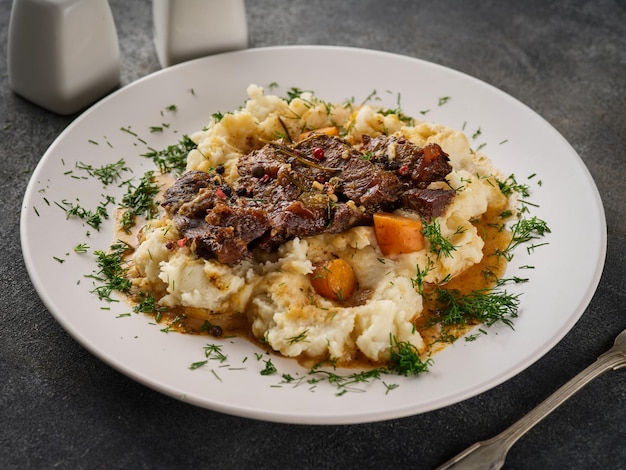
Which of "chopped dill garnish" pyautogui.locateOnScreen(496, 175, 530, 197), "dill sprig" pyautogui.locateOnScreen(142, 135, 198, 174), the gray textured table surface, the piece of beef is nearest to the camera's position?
the gray textured table surface

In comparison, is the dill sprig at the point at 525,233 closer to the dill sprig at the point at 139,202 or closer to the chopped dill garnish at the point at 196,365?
the chopped dill garnish at the point at 196,365

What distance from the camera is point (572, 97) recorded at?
902 cm

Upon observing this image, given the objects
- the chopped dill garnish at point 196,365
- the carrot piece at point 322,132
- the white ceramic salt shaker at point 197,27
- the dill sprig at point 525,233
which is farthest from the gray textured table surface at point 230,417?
the carrot piece at point 322,132

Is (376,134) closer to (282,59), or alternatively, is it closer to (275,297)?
(282,59)

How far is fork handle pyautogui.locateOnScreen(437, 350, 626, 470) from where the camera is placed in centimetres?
508

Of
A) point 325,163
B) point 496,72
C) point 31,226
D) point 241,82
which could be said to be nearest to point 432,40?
point 496,72

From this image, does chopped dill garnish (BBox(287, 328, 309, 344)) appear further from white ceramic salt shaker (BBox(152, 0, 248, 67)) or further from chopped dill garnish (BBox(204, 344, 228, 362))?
white ceramic salt shaker (BBox(152, 0, 248, 67))

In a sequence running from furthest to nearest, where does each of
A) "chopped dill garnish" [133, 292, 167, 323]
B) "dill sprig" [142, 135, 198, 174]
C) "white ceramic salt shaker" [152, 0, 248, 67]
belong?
"white ceramic salt shaker" [152, 0, 248, 67] < "dill sprig" [142, 135, 198, 174] < "chopped dill garnish" [133, 292, 167, 323]

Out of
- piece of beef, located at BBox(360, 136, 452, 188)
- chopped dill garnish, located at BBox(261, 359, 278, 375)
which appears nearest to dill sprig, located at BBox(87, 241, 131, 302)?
chopped dill garnish, located at BBox(261, 359, 278, 375)

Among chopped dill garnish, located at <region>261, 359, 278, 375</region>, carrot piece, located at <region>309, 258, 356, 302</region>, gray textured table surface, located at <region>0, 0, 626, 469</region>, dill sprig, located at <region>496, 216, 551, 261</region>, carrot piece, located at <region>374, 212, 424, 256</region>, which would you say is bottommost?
gray textured table surface, located at <region>0, 0, 626, 469</region>

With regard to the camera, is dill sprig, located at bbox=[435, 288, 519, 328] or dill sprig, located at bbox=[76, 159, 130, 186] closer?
dill sprig, located at bbox=[435, 288, 519, 328]

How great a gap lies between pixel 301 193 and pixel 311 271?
77 centimetres

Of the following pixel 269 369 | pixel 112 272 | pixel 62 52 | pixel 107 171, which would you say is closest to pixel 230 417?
pixel 269 369

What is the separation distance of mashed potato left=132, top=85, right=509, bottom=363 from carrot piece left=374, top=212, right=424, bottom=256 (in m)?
0.06
